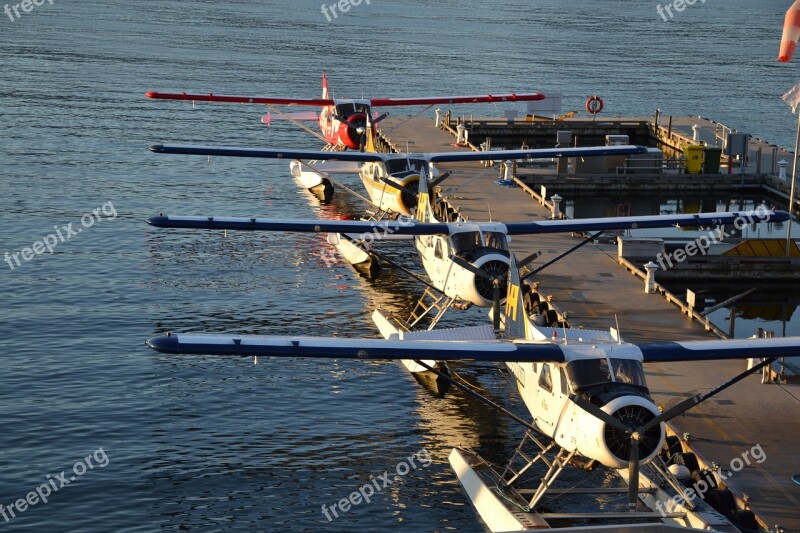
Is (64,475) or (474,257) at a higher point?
(474,257)

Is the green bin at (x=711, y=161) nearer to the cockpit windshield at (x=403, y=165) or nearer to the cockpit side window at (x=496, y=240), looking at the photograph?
the cockpit windshield at (x=403, y=165)

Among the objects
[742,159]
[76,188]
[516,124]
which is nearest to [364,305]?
[76,188]

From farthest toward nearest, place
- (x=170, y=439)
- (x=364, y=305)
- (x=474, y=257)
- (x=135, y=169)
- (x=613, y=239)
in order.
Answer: (x=135, y=169) < (x=613, y=239) < (x=364, y=305) < (x=474, y=257) < (x=170, y=439)

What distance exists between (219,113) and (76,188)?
83.2 ft

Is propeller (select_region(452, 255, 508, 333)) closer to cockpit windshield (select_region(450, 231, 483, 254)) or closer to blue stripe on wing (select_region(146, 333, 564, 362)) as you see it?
cockpit windshield (select_region(450, 231, 483, 254))

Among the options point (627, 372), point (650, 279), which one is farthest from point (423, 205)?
point (627, 372)

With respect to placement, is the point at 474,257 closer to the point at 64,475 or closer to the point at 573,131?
the point at 64,475

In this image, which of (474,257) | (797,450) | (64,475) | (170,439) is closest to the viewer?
(797,450)

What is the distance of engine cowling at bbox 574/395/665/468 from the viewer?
20.4 m

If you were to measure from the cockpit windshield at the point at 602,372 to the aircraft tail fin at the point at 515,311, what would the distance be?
321cm

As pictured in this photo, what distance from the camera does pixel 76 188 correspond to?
56.7 meters

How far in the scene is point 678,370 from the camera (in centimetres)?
2919

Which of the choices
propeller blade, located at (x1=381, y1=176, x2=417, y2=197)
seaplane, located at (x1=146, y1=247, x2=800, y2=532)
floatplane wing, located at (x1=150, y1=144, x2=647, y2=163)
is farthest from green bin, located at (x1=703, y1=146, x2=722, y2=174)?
seaplane, located at (x1=146, y1=247, x2=800, y2=532)

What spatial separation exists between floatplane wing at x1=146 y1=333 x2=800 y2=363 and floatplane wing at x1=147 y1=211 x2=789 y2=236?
990cm
